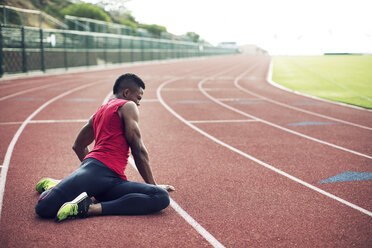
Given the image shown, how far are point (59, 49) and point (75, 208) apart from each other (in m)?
23.6

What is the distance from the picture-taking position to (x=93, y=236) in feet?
11.0

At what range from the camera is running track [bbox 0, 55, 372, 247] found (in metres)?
3.45

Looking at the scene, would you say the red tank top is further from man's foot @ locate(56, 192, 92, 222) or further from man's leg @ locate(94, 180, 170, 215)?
man's foot @ locate(56, 192, 92, 222)

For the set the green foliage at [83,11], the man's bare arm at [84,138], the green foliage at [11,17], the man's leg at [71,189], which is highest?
the green foliage at [83,11]

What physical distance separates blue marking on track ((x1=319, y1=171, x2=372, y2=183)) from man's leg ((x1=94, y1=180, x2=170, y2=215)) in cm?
253

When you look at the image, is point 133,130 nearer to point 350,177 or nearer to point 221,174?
point 221,174

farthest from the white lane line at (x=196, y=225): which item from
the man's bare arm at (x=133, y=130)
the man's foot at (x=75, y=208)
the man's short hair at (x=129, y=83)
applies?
the man's short hair at (x=129, y=83)

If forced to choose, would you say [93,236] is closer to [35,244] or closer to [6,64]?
Result: [35,244]

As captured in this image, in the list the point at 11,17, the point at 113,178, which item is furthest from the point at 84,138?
the point at 11,17

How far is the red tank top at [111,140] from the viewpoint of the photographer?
3.84 metres

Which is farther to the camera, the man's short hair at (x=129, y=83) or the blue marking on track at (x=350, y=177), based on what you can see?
the blue marking on track at (x=350, y=177)

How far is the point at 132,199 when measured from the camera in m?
3.78

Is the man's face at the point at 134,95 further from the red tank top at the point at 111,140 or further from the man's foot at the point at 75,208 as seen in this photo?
the man's foot at the point at 75,208

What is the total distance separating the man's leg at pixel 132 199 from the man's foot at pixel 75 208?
0.11 metres
